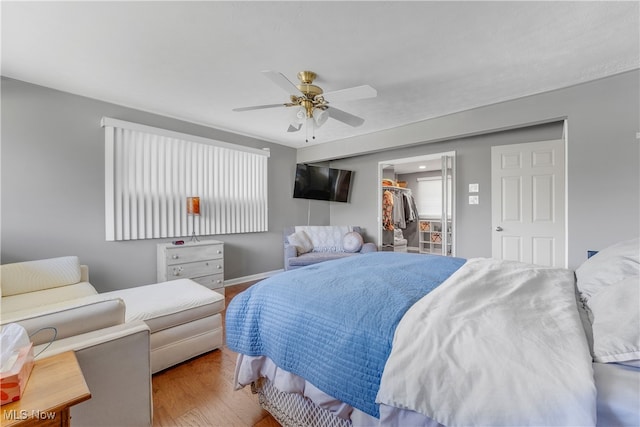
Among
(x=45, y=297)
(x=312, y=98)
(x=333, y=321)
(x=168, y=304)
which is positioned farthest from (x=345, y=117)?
(x=45, y=297)

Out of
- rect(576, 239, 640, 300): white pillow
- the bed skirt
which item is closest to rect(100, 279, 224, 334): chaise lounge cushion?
the bed skirt

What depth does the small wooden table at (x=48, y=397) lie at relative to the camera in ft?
2.41

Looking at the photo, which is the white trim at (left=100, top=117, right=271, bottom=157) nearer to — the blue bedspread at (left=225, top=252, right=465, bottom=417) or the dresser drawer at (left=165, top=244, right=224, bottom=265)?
the dresser drawer at (left=165, top=244, right=224, bottom=265)

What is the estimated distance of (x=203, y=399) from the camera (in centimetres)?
166

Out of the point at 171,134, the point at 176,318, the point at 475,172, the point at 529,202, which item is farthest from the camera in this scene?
the point at 475,172

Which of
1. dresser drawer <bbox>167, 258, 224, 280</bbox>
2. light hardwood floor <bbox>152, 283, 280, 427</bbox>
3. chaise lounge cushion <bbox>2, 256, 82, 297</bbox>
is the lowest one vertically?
light hardwood floor <bbox>152, 283, 280, 427</bbox>

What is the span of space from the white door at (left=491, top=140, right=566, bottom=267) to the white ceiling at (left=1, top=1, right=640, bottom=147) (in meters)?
0.81

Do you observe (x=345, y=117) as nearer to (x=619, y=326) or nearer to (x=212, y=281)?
(x=619, y=326)

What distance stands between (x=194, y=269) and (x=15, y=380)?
2.74 metres

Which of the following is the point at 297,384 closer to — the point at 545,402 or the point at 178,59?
the point at 545,402

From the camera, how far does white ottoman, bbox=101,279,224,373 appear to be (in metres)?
1.86

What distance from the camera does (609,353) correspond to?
823 millimetres

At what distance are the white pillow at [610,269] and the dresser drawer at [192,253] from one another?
3514 mm

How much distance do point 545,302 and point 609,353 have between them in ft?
1.27
